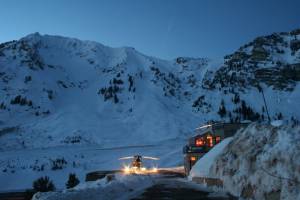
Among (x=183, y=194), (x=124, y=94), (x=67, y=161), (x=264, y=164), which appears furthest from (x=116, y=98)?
(x=264, y=164)

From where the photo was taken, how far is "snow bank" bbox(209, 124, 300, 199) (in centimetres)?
1202

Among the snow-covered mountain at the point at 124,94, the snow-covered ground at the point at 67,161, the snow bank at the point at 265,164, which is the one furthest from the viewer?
the snow-covered mountain at the point at 124,94

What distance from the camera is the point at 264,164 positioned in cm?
1371

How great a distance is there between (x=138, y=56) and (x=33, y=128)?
3607 inches

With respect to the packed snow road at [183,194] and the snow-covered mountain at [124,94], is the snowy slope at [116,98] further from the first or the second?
the packed snow road at [183,194]

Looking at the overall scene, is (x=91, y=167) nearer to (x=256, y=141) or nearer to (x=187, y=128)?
(x=187, y=128)

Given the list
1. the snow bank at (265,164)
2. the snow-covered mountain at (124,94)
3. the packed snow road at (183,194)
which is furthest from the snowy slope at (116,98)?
the snow bank at (265,164)

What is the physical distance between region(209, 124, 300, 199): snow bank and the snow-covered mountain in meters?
87.0

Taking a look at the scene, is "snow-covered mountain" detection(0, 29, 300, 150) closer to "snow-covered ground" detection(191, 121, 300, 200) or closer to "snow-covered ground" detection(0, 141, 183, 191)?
"snow-covered ground" detection(0, 141, 183, 191)

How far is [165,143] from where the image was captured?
102375mm

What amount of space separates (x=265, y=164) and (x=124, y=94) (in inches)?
5474

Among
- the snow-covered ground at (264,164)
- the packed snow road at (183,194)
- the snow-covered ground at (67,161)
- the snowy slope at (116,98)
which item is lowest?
the snow-covered ground at (67,161)

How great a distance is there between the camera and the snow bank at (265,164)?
473 inches

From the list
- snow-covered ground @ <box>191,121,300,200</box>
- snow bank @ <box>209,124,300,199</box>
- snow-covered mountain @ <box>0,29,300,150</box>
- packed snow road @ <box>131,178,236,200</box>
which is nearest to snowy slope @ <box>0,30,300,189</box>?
snow-covered mountain @ <box>0,29,300,150</box>
